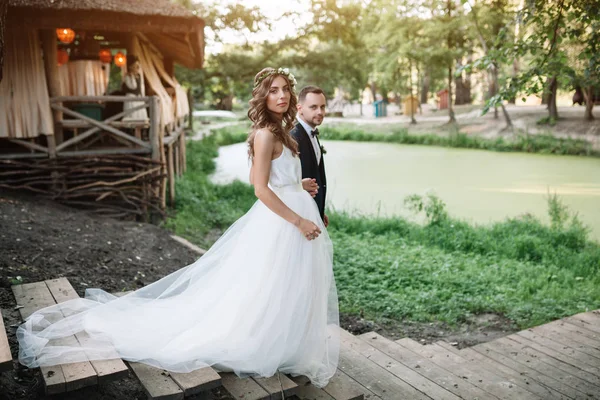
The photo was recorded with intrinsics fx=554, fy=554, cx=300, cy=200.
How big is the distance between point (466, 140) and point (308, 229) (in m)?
19.7

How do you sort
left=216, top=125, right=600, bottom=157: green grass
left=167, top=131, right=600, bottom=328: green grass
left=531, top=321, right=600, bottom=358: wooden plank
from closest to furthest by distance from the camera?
left=531, top=321, right=600, bottom=358: wooden plank < left=167, top=131, right=600, bottom=328: green grass < left=216, top=125, right=600, bottom=157: green grass

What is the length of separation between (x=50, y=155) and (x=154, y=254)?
312cm

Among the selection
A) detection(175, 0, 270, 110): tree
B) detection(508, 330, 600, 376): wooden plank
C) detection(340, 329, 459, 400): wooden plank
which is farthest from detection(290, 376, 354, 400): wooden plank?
detection(175, 0, 270, 110): tree

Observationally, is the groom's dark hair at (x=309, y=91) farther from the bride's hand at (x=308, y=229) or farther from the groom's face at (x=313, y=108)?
the bride's hand at (x=308, y=229)

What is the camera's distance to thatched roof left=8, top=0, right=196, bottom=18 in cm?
747

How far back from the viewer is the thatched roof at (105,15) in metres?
7.63

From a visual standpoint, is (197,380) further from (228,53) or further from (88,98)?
(228,53)

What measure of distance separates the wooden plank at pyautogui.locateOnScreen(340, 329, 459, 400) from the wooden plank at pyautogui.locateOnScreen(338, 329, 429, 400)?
58 mm

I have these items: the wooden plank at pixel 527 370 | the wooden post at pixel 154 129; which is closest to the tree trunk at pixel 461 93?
the wooden post at pixel 154 129

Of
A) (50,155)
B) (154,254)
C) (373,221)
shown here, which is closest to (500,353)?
(154,254)

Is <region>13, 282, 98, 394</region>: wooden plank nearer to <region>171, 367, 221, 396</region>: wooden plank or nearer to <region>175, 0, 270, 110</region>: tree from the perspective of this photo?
<region>171, 367, 221, 396</region>: wooden plank

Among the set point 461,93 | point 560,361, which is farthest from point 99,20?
point 461,93

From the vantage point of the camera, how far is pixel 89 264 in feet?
16.9

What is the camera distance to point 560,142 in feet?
60.6
